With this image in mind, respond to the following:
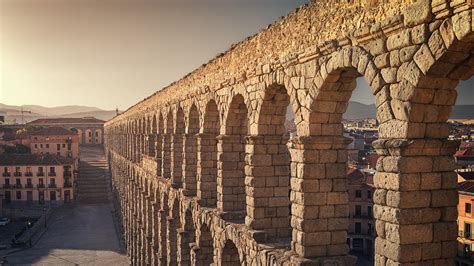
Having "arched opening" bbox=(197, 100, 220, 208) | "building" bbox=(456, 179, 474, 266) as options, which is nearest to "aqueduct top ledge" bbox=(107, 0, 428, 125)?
"arched opening" bbox=(197, 100, 220, 208)

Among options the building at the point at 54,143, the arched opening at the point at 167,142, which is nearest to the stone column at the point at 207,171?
the arched opening at the point at 167,142

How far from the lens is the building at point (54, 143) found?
257 feet

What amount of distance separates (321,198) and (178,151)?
12.9 meters

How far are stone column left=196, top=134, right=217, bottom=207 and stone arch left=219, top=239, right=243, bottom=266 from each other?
9.49 feet

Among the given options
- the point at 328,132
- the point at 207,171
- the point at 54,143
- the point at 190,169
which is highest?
the point at 328,132

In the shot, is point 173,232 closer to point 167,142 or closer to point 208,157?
point 167,142

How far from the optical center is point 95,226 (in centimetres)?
5403

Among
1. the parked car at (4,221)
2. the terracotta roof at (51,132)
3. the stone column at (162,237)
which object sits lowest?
the parked car at (4,221)

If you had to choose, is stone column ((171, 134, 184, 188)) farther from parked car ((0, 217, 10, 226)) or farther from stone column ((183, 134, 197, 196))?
parked car ((0, 217, 10, 226))

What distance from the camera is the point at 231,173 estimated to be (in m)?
14.5

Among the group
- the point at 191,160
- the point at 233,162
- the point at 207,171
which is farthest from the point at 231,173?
the point at 191,160

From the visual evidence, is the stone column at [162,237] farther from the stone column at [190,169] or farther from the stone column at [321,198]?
the stone column at [321,198]

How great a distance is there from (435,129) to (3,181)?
64591mm

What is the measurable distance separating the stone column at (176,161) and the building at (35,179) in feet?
153
